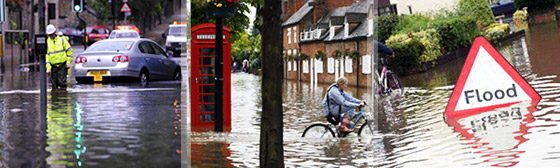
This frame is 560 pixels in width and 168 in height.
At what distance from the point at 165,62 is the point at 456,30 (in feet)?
33.0

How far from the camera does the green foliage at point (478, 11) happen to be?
1320 cm

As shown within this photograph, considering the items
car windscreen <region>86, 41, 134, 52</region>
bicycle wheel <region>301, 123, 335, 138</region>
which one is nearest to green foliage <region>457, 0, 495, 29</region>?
bicycle wheel <region>301, 123, 335, 138</region>

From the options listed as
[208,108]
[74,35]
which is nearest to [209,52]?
[208,108]

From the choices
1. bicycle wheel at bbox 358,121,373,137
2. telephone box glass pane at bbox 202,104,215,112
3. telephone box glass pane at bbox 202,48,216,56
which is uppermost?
telephone box glass pane at bbox 202,48,216,56

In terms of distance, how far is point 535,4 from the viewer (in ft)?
45.0

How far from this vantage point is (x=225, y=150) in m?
10.5

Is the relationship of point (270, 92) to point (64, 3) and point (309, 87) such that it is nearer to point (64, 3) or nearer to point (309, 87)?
point (309, 87)

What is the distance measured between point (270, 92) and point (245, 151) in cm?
260

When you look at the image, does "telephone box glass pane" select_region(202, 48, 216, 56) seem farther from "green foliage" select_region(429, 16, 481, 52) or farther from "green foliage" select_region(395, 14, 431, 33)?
"green foliage" select_region(395, 14, 431, 33)

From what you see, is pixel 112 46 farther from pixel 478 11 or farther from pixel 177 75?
pixel 478 11

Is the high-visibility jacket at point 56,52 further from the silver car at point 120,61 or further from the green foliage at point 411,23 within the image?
the green foliage at point 411,23

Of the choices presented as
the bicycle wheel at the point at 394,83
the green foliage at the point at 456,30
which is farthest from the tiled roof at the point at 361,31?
the green foliage at the point at 456,30

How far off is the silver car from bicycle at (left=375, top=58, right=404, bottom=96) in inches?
246

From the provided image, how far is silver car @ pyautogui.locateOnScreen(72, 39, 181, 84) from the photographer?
20.4 meters
